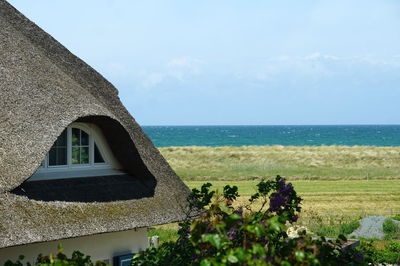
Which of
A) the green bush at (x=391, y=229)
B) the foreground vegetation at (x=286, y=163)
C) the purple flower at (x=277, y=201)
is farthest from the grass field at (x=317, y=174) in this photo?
the purple flower at (x=277, y=201)

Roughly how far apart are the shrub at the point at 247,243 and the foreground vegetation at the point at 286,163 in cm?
4766

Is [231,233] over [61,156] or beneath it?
beneath

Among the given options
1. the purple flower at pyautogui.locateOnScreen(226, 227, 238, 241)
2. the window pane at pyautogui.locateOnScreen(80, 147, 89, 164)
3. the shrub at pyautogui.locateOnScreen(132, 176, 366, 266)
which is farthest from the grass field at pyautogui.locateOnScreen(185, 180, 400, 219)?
the purple flower at pyautogui.locateOnScreen(226, 227, 238, 241)

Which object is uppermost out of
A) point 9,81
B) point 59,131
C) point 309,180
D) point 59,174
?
point 9,81

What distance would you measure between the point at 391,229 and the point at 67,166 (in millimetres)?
17861

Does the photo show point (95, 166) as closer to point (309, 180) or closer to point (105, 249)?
point (105, 249)

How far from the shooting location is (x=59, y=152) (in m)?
12.7

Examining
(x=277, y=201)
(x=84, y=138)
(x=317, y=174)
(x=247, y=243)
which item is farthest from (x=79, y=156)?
(x=317, y=174)

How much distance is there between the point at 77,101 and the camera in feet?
40.3

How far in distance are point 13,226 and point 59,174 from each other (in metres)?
2.46

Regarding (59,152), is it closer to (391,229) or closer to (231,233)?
(231,233)

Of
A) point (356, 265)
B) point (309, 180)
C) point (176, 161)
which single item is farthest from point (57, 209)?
point (176, 161)

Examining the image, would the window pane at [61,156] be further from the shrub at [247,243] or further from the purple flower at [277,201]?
the purple flower at [277,201]

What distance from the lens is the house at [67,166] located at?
428 inches
